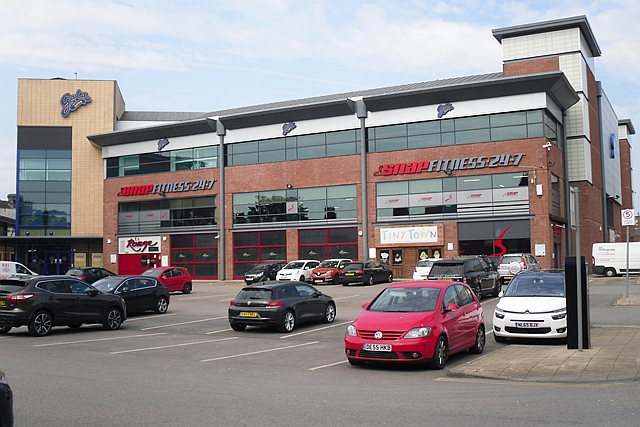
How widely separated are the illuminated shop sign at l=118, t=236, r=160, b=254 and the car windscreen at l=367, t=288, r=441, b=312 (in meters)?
43.7

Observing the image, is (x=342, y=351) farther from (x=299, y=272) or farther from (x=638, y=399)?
(x=299, y=272)

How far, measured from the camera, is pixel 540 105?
134 feet

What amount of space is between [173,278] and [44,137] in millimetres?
29439

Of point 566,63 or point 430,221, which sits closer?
point 430,221

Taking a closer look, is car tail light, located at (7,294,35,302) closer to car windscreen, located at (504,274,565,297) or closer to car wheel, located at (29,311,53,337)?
car wheel, located at (29,311,53,337)

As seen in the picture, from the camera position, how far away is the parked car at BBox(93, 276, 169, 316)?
22.6 metres

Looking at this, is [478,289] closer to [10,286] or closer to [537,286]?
[537,286]

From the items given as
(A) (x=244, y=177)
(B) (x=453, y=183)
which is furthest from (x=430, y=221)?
(A) (x=244, y=177)

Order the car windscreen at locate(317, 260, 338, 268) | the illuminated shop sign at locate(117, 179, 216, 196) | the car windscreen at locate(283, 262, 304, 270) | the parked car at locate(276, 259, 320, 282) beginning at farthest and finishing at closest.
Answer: the illuminated shop sign at locate(117, 179, 216, 196) → the car windscreen at locate(317, 260, 338, 268) → the car windscreen at locate(283, 262, 304, 270) → the parked car at locate(276, 259, 320, 282)

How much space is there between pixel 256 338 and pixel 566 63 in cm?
3841

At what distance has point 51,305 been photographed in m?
17.2

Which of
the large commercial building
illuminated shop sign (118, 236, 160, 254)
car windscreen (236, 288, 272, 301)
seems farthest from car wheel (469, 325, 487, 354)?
illuminated shop sign (118, 236, 160, 254)

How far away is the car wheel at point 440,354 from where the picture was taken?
11.1 m

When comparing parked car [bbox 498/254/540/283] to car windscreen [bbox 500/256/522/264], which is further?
car windscreen [bbox 500/256/522/264]
